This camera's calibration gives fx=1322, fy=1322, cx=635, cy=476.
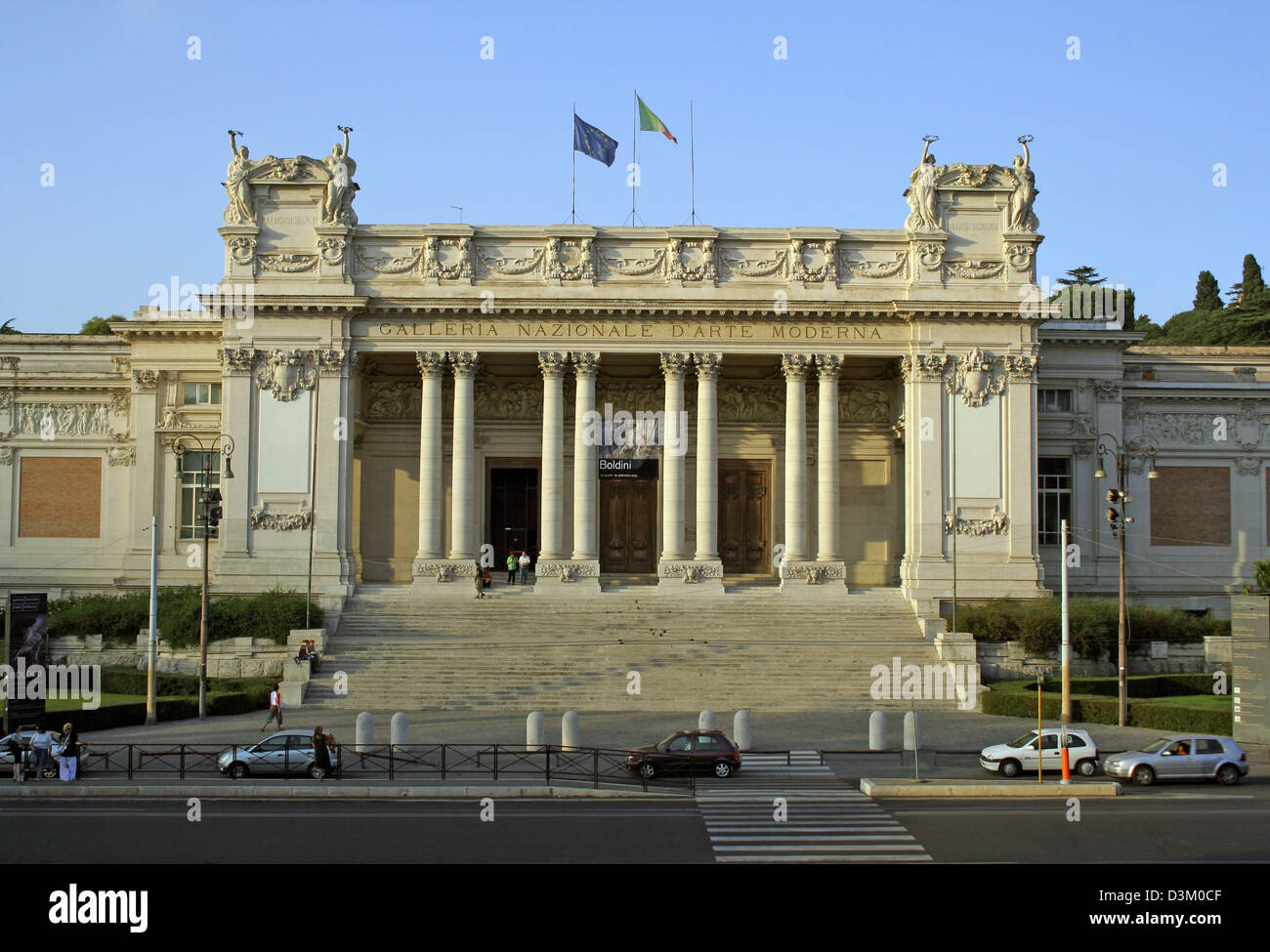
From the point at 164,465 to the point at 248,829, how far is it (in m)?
38.5

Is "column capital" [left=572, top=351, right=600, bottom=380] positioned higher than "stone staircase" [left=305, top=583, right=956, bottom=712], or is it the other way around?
"column capital" [left=572, top=351, right=600, bottom=380]

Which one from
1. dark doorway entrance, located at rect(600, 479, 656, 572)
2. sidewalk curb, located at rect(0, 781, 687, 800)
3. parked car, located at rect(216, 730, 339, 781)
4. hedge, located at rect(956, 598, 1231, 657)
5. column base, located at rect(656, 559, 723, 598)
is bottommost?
sidewalk curb, located at rect(0, 781, 687, 800)

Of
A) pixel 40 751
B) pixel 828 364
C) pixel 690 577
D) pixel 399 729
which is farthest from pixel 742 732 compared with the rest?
pixel 828 364

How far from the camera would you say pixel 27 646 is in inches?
1484

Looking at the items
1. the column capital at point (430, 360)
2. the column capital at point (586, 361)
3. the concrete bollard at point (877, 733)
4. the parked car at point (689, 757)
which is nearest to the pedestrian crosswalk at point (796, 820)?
the parked car at point (689, 757)

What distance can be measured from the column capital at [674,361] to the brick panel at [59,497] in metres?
27.4

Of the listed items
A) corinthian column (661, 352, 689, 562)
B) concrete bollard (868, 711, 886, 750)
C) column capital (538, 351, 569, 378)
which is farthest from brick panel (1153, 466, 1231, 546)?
concrete bollard (868, 711, 886, 750)

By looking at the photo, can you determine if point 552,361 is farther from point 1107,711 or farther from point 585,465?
point 1107,711

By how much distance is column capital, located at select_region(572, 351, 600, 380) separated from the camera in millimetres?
53438

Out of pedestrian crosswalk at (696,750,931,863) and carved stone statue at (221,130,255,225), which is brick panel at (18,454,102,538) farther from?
pedestrian crosswalk at (696,750,931,863)

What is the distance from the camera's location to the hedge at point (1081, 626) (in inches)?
1841

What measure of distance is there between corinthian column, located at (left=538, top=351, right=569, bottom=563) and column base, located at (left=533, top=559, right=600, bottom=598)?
20.0 inches

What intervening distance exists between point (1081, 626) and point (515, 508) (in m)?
24.7

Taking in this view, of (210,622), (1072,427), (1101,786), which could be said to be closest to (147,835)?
(1101,786)
